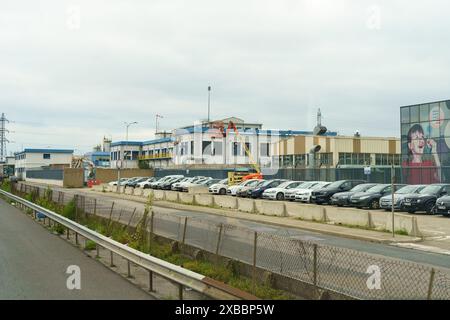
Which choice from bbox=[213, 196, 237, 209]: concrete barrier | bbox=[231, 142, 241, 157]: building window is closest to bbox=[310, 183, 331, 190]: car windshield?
bbox=[213, 196, 237, 209]: concrete barrier

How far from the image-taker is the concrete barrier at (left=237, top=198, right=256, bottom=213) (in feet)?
89.1

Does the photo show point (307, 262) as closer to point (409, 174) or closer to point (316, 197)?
point (316, 197)

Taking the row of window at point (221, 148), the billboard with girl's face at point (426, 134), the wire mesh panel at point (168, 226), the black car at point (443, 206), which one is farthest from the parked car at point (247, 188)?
the row of window at point (221, 148)

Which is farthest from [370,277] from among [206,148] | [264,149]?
[264,149]

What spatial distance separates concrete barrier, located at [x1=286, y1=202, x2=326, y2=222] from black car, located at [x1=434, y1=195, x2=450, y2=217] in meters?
5.88

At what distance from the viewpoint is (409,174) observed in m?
37.7

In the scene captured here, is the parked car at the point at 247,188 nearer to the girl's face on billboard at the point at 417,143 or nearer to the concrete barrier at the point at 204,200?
the concrete barrier at the point at 204,200

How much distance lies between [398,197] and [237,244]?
18.1 metres

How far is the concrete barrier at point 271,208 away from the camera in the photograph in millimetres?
24750

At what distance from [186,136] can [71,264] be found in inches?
3455

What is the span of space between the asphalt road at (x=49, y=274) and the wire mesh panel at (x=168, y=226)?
205 cm

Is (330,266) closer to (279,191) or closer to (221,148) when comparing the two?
(279,191)

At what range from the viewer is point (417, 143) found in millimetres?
45156
